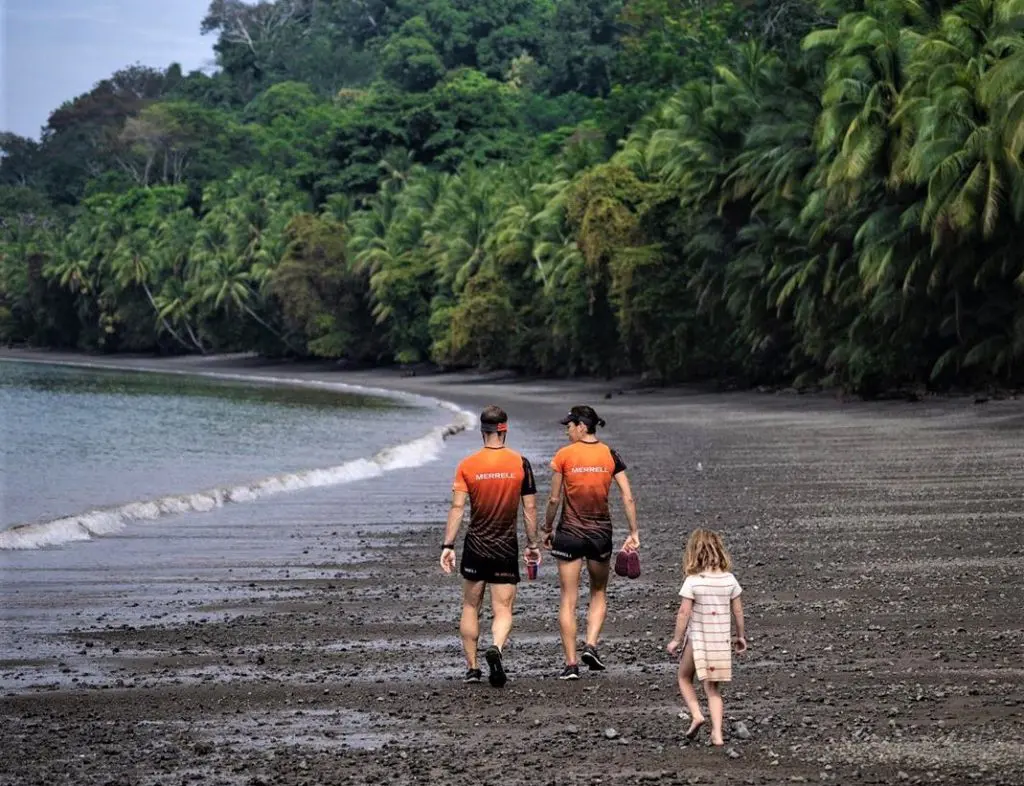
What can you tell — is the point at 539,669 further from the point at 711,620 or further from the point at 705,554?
the point at 705,554

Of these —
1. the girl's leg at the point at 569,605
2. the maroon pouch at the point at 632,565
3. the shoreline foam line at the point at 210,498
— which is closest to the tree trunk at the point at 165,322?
the shoreline foam line at the point at 210,498

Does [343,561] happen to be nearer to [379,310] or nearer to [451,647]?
[451,647]

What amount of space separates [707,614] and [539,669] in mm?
2283

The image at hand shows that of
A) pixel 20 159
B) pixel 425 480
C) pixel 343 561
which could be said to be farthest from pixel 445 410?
pixel 20 159

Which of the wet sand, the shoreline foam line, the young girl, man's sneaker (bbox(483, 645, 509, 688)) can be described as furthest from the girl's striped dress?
the shoreline foam line

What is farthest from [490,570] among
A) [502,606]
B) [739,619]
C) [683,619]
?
[739,619]

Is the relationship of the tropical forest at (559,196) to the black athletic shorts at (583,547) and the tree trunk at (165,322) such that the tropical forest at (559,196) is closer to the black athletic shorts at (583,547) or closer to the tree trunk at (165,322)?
the tree trunk at (165,322)

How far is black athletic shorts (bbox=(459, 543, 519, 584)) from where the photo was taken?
32.1 ft

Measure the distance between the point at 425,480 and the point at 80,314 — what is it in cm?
10753

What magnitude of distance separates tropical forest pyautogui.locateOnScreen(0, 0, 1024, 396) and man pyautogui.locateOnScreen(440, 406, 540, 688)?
2731 cm

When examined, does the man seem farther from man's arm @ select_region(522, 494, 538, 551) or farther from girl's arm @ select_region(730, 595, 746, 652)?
girl's arm @ select_region(730, 595, 746, 652)

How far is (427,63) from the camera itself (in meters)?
133

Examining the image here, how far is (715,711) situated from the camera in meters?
7.88

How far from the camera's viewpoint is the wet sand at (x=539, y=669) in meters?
7.69
